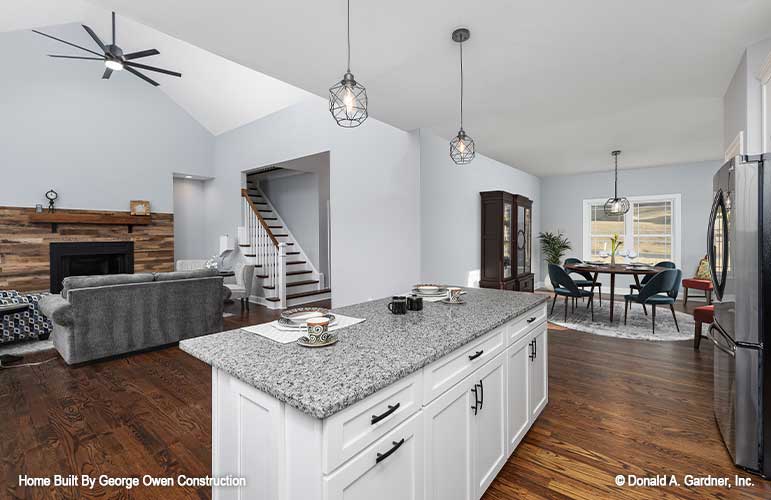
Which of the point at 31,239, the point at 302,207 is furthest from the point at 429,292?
the point at 31,239

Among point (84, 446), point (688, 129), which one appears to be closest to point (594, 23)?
point (688, 129)

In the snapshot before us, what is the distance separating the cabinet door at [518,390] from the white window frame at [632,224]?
673 centimetres

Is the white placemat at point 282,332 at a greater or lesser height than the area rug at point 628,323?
greater

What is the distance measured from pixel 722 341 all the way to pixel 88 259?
8.21 meters

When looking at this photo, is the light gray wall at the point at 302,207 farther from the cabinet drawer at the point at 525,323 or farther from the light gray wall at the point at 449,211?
the cabinet drawer at the point at 525,323

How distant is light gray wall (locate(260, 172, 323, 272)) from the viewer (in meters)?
7.95

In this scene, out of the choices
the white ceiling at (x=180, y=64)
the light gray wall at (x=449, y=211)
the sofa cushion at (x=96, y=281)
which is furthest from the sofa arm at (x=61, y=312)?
the white ceiling at (x=180, y=64)

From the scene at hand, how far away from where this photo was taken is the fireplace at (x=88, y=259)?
5.84 metres

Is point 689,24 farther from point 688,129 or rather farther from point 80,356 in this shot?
point 80,356

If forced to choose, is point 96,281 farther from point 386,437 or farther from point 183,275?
point 386,437

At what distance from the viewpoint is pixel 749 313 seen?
1.88m

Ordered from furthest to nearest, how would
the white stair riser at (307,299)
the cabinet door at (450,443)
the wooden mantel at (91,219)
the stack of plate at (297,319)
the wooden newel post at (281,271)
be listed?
1. the white stair riser at (307,299)
2. the wooden newel post at (281,271)
3. the wooden mantel at (91,219)
4. the stack of plate at (297,319)
5. the cabinet door at (450,443)

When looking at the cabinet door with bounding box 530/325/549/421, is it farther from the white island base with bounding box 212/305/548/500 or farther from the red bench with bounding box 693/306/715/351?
the red bench with bounding box 693/306/715/351

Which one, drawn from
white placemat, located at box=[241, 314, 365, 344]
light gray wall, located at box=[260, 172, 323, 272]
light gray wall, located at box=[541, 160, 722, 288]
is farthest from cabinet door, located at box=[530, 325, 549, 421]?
light gray wall, located at box=[541, 160, 722, 288]
